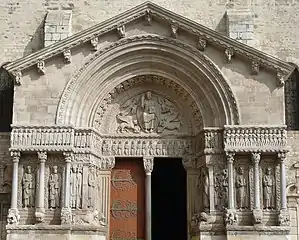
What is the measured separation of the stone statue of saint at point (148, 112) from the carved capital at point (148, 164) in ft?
2.83

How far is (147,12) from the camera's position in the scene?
15.8 meters

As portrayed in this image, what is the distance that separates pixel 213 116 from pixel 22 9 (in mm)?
7454

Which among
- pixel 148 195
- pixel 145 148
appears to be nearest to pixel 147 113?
pixel 145 148

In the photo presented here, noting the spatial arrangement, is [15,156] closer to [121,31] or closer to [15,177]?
[15,177]

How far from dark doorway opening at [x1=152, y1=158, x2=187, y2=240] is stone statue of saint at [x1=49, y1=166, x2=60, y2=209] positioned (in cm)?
432

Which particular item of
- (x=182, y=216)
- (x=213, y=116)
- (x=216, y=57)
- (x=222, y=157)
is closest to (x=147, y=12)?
(x=216, y=57)

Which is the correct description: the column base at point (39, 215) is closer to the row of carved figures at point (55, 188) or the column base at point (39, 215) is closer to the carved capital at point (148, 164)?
the row of carved figures at point (55, 188)

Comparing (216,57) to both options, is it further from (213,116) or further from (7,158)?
(7,158)

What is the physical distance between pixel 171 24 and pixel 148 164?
405 cm

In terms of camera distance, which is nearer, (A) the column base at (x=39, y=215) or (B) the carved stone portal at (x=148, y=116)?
(A) the column base at (x=39, y=215)

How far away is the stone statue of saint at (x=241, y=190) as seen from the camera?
594 inches

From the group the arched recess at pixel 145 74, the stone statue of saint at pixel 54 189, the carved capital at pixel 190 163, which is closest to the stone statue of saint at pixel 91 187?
the stone statue of saint at pixel 54 189

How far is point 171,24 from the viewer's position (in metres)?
15.7

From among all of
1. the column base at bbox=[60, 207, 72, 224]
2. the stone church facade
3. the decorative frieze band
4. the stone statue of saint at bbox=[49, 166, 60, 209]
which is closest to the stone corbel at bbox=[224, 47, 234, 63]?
the stone church facade
